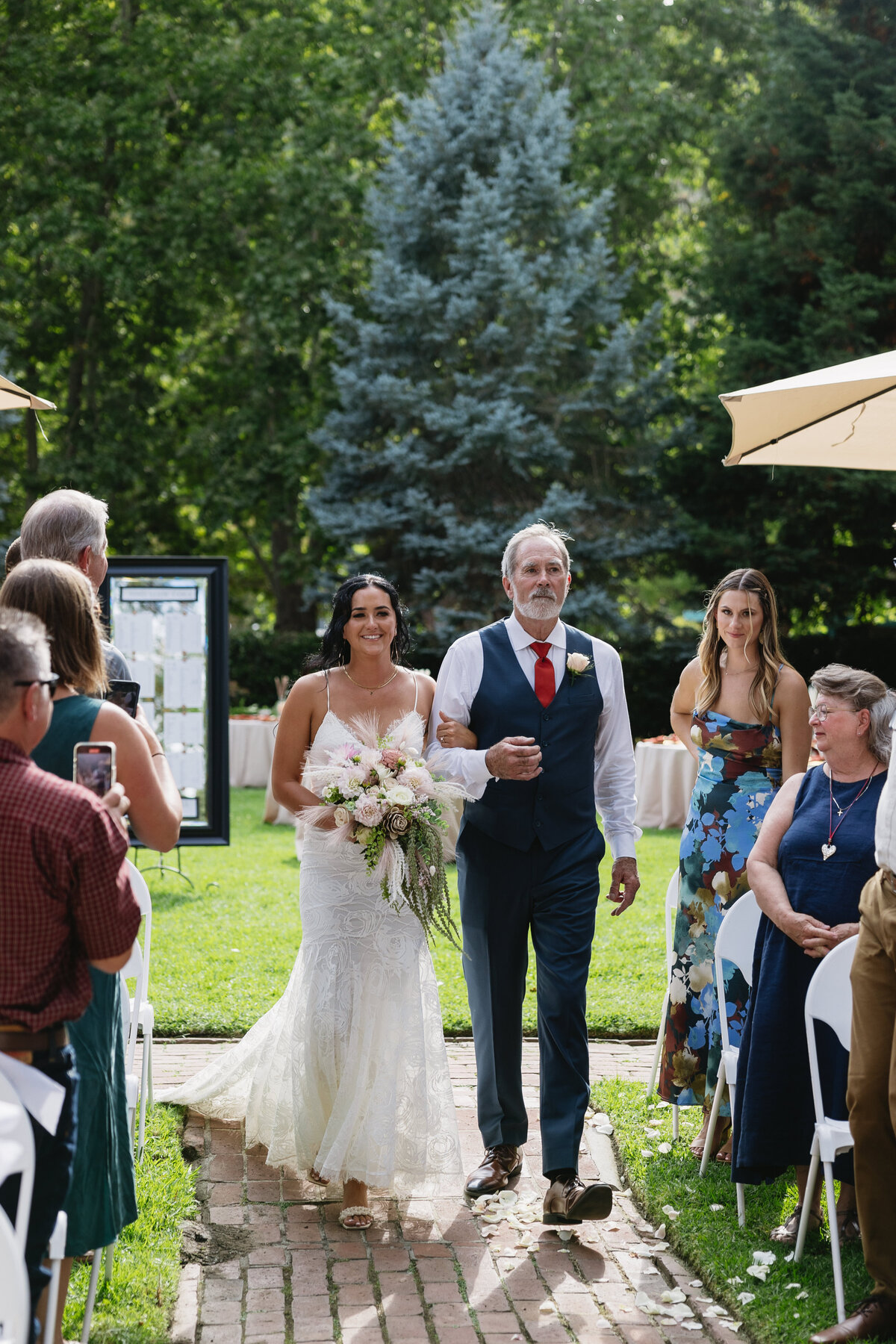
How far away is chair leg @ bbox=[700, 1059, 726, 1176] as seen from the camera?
15.5 feet

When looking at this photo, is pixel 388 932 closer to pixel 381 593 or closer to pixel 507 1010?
pixel 507 1010

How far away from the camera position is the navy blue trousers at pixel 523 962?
4.48 m

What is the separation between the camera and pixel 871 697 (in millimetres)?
4102

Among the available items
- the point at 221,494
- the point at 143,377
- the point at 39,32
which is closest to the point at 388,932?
the point at 221,494

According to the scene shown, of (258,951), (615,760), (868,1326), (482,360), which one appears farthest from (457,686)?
(482,360)

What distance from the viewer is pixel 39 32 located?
22984 millimetres

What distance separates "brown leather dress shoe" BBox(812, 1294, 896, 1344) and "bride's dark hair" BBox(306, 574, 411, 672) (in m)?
2.68

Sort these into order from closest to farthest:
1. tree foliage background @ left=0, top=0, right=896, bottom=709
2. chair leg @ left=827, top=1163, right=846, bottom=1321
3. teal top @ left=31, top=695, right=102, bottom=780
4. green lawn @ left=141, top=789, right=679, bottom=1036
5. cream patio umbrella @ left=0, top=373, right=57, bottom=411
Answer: teal top @ left=31, top=695, right=102, bottom=780 < chair leg @ left=827, top=1163, right=846, bottom=1321 < cream patio umbrella @ left=0, top=373, right=57, bottom=411 < green lawn @ left=141, top=789, right=679, bottom=1036 < tree foliage background @ left=0, top=0, right=896, bottom=709

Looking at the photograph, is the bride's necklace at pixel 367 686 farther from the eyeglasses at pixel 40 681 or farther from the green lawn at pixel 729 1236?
the eyeglasses at pixel 40 681

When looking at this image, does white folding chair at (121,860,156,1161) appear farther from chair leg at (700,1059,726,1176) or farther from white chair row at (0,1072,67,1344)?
chair leg at (700,1059,726,1176)

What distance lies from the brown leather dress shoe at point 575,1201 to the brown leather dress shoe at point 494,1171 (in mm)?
286

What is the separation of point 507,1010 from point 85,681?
2220 millimetres

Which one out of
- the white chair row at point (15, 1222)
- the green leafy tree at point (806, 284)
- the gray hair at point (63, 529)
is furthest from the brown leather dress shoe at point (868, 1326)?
the green leafy tree at point (806, 284)

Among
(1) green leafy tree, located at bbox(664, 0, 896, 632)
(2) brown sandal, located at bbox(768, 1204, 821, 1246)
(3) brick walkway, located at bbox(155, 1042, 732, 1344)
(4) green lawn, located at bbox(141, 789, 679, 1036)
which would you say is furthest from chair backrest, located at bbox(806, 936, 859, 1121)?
(1) green leafy tree, located at bbox(664, 0, 896, 632)
